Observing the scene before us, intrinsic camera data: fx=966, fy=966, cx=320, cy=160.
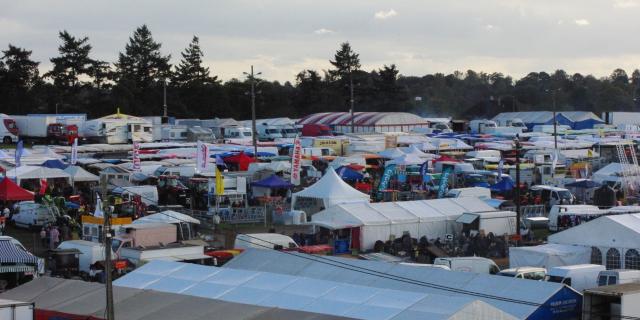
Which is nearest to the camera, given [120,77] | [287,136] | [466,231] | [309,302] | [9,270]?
[309,302]

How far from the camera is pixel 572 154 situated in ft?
144

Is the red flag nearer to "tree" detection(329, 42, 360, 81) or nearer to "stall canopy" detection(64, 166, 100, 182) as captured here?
"stall canopy" detection(64, 166, 100, 182)

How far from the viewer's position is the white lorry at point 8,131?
5216cm

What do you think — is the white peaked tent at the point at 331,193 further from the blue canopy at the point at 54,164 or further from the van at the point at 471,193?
the blue canopy at the point at 54,164

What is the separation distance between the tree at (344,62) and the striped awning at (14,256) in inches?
2719

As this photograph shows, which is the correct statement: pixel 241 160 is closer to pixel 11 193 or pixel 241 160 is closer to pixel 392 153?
pixel 392 153

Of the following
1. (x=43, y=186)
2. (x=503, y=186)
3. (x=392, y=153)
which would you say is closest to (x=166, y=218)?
(x=43, y=186)

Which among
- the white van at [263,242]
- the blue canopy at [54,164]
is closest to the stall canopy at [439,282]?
the white van at [263,242]

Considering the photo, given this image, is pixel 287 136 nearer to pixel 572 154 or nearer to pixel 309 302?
pixel 572 154

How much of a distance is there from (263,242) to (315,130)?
3810 centimetres

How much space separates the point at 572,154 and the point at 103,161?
2094cm

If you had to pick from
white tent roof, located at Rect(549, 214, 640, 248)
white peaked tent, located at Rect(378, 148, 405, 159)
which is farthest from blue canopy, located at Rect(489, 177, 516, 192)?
white tent roof, located at Rect(549, 214, 640, 248)

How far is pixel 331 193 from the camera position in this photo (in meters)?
27.7

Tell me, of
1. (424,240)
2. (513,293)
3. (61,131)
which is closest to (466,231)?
(424,240)
